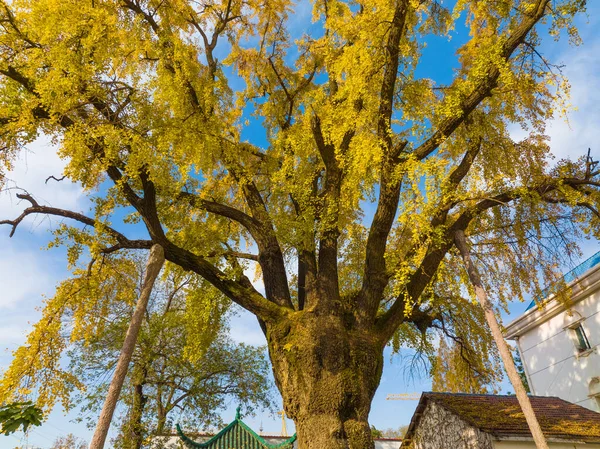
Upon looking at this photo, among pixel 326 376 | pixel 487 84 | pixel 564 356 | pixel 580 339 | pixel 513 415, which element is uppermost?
pixel 487 84

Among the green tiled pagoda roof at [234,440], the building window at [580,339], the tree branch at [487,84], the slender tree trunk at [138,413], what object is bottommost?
the green tiled pagoda roof at [234,440]

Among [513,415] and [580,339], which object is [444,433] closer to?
[513,415]

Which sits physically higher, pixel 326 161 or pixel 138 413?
pixel 326 161

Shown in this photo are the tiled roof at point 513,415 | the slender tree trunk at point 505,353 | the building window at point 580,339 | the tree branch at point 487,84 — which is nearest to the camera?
the slender tree trunk at point 505,353

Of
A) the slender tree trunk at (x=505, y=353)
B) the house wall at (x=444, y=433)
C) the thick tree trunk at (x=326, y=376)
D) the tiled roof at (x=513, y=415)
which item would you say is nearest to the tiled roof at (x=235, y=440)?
the house wall at (x=444, y=433)

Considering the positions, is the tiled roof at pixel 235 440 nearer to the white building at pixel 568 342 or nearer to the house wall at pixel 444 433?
the house wall at pixel 444 433

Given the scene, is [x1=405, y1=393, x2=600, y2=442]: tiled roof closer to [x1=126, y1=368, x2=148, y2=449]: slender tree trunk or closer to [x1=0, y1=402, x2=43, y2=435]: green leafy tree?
[x1=126, y1=368, x2=148, y2=449]: slender tree trunk

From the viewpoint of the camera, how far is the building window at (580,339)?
1417 centimetres

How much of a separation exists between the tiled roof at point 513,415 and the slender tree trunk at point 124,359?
8.16 metres

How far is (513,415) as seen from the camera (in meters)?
11.0

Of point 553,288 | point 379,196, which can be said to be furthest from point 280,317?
point 553,288

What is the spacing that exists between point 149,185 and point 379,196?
457 centimetres

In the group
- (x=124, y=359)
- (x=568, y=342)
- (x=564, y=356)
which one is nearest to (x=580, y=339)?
(x=568, y=342)

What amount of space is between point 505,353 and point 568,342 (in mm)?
9521
